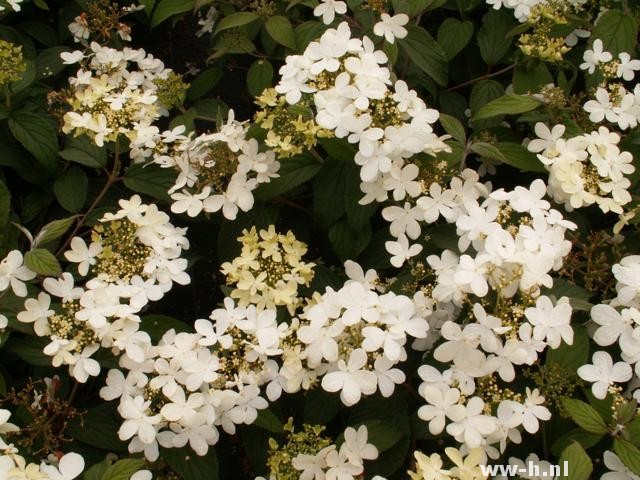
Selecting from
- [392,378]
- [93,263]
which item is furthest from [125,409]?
[392,378]

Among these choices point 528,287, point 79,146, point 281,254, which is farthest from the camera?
point 79,146

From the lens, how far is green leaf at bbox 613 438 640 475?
1.24 metres

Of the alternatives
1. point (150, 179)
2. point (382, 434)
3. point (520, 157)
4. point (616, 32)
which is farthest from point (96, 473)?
point (616, 32)

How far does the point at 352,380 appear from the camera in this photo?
129 centimetres

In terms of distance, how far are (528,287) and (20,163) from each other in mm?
1482

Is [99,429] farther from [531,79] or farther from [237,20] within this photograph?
[531,79]

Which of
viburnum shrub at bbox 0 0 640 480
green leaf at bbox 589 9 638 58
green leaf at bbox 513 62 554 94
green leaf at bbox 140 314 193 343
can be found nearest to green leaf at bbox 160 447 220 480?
viburnum shrub at bbox 0 0 640 480

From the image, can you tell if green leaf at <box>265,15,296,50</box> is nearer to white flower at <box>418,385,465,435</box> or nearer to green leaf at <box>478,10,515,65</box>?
green leaf at <box>478,10,515,65</box>

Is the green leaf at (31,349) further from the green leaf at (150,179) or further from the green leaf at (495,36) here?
the green leaf at (495,36)

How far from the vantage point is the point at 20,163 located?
6.40 ft

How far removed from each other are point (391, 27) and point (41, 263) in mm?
1104

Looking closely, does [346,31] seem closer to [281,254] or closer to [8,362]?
[281,254]

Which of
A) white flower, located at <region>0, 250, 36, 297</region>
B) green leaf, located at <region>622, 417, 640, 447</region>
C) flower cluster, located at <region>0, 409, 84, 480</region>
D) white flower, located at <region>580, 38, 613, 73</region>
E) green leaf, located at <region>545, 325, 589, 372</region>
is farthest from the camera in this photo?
white flower, located at <region>580, 38, 613, 73</region>

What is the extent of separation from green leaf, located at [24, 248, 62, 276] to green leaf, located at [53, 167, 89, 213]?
414 millimetres
